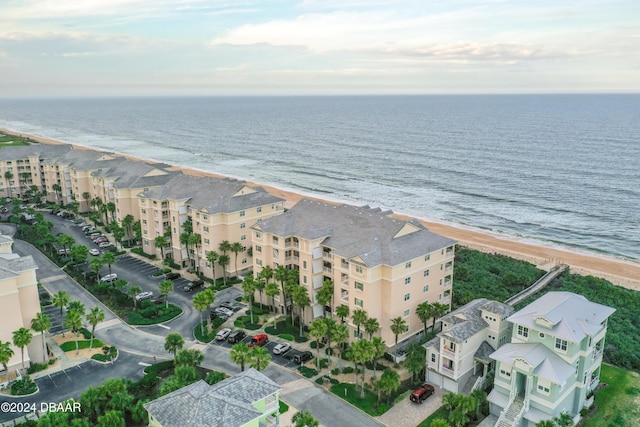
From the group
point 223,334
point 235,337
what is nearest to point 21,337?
point 223,334

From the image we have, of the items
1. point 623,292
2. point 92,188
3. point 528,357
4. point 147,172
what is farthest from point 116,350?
point 623,292

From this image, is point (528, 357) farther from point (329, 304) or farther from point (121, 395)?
point (121, 395)

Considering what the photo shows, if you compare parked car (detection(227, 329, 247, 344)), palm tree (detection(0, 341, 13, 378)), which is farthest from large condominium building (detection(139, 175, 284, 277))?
palm tree (detection(0, 341, 13, 378))

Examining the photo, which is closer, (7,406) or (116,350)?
(7,406)

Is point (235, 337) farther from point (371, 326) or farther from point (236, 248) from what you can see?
point (236, 248)

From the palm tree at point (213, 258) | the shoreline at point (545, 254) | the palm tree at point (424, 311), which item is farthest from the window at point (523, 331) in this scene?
the shoreline at point (545, 254)

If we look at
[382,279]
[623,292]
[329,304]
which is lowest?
[623,292]
